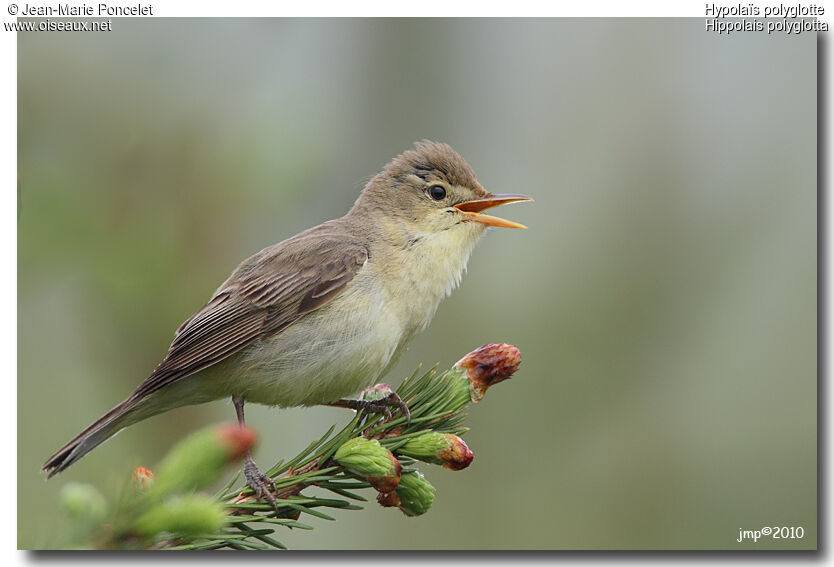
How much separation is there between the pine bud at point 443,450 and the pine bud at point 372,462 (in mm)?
75

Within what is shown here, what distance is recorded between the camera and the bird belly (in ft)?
8.11

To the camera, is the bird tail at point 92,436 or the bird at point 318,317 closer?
the bird tail at point 92,436

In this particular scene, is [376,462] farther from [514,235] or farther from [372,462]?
[514,235]

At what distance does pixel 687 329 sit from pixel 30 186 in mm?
2739

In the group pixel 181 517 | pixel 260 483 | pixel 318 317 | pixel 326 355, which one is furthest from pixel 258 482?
pixel 181 517

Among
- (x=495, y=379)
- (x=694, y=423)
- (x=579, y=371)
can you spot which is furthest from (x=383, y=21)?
(x=694, y=423)

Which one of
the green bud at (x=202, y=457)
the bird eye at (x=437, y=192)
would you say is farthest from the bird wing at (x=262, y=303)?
the green bud at (x=202, y=457)

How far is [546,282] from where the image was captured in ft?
13.2

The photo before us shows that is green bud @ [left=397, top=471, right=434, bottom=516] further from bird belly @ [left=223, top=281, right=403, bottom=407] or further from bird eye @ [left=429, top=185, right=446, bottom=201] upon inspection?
bird eye @ [left=429, top=185, right=446, bottom=201]

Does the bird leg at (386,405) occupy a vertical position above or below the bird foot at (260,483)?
above

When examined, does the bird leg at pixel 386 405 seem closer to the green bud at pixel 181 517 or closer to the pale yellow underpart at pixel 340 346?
the pale yellow underpart at pixel 340 346

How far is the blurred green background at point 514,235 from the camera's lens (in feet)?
9.33

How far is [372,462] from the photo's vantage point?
1989 mm

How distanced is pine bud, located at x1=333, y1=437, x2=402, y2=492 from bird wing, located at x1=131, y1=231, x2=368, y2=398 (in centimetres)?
62
